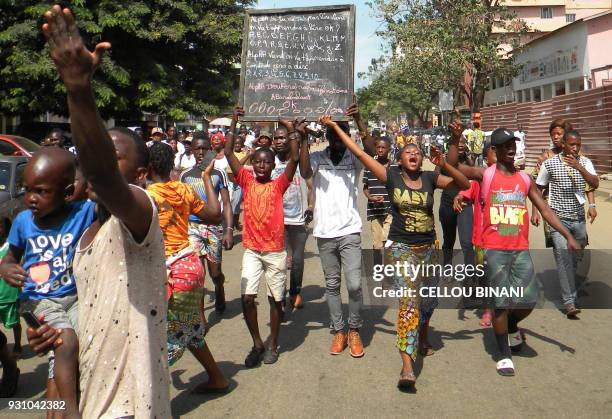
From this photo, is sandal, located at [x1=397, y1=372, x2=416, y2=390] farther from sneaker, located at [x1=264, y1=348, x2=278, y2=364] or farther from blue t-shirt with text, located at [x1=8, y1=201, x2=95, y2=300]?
blue t-shirt with text, located at [x1=8, y1=201, x2=95, y2=300]

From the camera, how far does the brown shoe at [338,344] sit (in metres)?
5.20

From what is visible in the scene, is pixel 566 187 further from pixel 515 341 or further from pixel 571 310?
pixel 515 341

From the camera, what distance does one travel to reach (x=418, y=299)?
4570mm

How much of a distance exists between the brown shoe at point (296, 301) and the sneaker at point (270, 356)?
1538 millimetres

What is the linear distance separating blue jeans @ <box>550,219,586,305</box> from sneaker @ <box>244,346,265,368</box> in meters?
3.34

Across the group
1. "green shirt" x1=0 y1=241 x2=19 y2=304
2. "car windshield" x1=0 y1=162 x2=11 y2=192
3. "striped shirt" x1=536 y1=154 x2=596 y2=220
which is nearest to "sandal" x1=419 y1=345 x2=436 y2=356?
"striped shirt" x1=536 y1=154 x2=596 y2=220

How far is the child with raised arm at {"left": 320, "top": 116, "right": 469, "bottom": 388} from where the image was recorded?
449 cm

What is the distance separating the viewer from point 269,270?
5.11 m

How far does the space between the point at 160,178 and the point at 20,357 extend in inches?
92.1

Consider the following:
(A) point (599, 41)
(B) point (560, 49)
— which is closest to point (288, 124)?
(A) point (599, 41)

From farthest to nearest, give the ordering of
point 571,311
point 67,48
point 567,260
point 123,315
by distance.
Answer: point 567,260 < point 571,311 < point 123,315 < point 67,48

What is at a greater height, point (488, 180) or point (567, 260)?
point (488, 180)

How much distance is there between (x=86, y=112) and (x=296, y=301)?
516 centimetres

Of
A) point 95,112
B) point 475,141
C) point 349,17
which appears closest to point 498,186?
point 349,17
